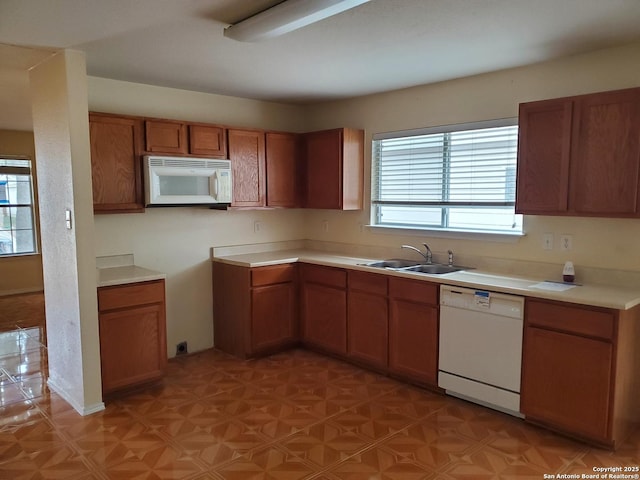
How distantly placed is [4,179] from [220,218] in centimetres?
430

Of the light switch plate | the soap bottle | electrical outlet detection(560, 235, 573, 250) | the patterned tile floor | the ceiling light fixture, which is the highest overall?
the ceiling light fixture

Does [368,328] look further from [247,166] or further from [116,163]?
[116,163]

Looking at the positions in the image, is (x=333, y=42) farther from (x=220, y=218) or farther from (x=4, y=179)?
(x=4, y=179)

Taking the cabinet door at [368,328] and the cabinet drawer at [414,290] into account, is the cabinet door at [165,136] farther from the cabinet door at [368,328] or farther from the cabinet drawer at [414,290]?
the cabinet drawer at [414,290]

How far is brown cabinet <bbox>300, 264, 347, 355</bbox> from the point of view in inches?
162

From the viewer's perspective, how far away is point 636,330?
9.22 ft

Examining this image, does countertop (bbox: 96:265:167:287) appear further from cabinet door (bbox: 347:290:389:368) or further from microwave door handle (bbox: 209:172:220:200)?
cabinet door (bbox: 347:290:389:368)

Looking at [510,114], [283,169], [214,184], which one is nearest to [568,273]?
[510,114]

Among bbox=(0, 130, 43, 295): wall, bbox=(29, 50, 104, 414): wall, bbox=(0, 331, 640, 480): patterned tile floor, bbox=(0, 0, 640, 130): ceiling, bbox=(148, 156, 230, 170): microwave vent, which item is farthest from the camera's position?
bbox=(0, 130, 43, 295): wall

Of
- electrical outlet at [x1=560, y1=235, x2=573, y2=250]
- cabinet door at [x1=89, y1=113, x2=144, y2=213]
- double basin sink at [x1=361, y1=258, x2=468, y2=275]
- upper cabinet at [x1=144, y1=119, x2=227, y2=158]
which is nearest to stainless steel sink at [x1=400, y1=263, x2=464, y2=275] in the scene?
double basin sink at [x1=361, y1=258, x2=468, y2=275]

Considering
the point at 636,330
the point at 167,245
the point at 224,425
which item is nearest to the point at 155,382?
the point at 224,425

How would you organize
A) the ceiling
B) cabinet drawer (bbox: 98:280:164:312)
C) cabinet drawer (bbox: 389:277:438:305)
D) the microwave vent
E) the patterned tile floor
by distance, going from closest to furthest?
the ceiling < the patterned tile floor < cabinet drawer (bbox: 98:280:164:312) < cabinet drawer (bbox: 389:277:438:305) < the microwave vent

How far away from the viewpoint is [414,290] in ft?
11.5

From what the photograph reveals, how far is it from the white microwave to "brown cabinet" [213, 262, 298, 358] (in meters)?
0.70
